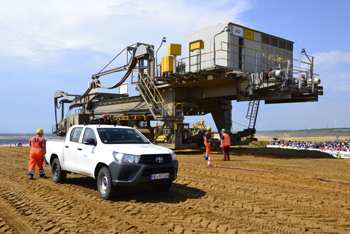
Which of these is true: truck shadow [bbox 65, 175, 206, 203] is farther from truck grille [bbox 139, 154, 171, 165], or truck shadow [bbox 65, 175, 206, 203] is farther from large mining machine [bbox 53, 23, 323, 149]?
large mining machine [bbox 53, 23, 323, 149]

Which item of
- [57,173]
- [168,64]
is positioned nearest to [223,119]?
[168,64]

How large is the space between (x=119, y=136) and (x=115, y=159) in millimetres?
1345

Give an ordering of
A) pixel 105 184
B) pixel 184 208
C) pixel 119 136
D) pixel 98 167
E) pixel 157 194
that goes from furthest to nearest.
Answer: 1. pixel 119 136
2. pixel 157 194
3. pixel 98 167
4. pixel 105 184
5. pixel 184 208

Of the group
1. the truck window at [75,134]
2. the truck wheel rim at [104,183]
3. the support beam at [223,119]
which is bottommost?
the truck wheel rim at [104,183]

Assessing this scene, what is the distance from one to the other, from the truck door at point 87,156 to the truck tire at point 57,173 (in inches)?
49.8

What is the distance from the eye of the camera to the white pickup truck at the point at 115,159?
664cm

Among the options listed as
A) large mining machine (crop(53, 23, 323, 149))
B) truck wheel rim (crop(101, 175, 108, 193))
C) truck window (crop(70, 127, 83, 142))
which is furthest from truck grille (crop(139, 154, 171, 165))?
A: large mining machine (crop(53, 23, 323, 149))

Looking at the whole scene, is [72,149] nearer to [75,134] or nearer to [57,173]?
[75,134]

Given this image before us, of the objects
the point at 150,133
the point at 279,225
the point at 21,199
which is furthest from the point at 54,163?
the point at 150,133

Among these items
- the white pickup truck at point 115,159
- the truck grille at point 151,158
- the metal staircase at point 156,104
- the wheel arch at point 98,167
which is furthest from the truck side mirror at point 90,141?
the metal staircase at point 156,104

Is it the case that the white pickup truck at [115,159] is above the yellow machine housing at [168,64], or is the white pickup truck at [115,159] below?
below

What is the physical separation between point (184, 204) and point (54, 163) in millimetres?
4902

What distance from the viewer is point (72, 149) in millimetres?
8398

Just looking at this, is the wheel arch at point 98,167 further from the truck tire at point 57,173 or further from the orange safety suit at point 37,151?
the orange safety suit at point 37,151
